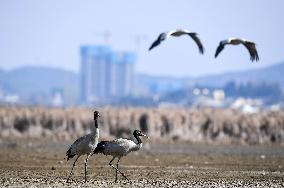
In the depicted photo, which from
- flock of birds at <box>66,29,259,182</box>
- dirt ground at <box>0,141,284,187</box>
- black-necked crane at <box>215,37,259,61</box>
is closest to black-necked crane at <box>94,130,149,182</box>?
flock of birds at <box>66,29,259,182</box>

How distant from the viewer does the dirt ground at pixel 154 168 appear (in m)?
29.2

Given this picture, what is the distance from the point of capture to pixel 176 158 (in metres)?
43.4

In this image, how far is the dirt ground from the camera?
95.8 feet

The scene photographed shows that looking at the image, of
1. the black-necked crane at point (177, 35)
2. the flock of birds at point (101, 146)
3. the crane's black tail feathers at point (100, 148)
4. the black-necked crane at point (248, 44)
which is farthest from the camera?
the black-necked crane at point (248, 44)

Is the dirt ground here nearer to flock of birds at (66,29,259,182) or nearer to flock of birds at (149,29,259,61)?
flock of birds at (66,29,259,182)

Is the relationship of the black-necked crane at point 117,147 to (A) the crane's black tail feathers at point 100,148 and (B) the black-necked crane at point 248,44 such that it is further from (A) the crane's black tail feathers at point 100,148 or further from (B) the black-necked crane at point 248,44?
(B) the black-necked crane at point 248,44

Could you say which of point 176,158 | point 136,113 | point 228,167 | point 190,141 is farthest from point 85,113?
point 228,167

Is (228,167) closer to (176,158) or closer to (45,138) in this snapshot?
(176,158)

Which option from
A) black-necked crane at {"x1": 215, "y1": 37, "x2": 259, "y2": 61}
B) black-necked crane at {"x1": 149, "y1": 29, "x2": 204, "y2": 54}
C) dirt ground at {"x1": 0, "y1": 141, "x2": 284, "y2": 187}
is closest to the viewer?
dirt ground at {"x1": 0, "y1": 141, "x2": 284, "y2": 187}

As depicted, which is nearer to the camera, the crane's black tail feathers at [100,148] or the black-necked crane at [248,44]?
the crane's black tail feathers at [100,148]

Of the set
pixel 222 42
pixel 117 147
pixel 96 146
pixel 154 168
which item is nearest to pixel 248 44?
pixel 222 42

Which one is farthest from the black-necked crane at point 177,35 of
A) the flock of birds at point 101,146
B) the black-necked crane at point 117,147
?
the black-necked crane at point 117,147

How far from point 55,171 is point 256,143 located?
31.1 m

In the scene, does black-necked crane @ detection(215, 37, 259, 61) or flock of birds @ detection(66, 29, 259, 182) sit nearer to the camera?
flock of birds @ detection(66, 29, 259, 182)
